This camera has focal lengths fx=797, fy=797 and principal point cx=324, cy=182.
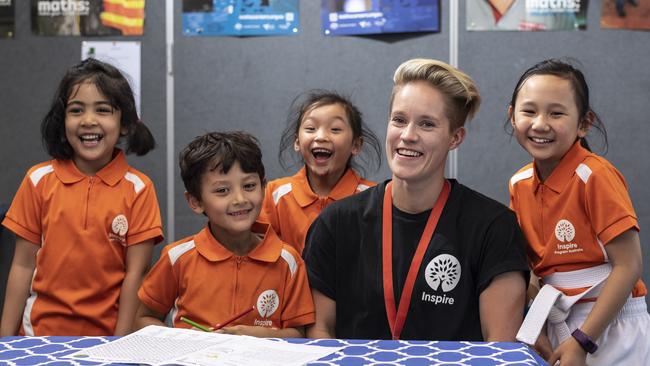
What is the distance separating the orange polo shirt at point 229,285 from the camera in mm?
2145

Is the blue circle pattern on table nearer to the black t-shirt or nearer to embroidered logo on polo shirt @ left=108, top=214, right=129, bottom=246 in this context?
the black t-shirt

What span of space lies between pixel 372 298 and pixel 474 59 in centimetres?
182

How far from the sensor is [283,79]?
3.62 metres

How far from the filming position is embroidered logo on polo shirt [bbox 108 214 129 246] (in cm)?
249

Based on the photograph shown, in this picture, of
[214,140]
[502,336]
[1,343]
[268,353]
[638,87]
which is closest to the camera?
[268,353]

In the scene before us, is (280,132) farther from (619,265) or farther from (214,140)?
(619,265)

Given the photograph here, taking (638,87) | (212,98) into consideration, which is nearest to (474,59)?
(638,87)

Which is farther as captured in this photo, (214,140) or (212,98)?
(212,98)

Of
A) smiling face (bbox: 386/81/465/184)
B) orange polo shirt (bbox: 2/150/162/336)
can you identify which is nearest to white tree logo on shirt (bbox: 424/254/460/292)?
smiling face (bbox: 386/81/465/184)

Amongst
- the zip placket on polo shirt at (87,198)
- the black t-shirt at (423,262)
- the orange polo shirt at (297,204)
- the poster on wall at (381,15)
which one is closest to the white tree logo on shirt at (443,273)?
the black t-shirt at (423,262)

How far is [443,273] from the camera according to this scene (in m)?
1.99

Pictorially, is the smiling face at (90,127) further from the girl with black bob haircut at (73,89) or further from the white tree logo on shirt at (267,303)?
the white tree logo on shirt at (267,303)

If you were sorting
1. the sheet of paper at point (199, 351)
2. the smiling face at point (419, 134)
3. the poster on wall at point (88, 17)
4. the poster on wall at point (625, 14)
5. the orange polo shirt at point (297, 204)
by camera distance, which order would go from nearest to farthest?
the sheet of paper at point (199, 351)
the smiling face at point (419, 134)
the orange polo shirt at point (297, 204)
the poster on wall at point (625, 14)
the poster on wall at point (88, 17)

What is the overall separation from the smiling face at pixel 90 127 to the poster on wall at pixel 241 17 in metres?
1.11
